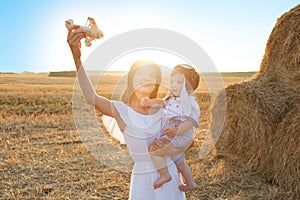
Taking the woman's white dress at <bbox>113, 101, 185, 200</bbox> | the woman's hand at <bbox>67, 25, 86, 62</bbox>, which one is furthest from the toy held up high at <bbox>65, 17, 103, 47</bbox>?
the woman's white dress at <bbox>113, 101, 185, 200</bbox>

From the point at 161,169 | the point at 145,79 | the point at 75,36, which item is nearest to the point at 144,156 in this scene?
the point at 161,169

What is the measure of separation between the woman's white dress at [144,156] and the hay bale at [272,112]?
83.9 inches

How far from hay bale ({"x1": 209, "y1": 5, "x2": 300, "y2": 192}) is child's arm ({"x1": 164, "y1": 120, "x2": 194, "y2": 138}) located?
2.24 m

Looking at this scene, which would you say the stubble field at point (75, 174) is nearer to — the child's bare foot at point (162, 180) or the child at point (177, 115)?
the child at point (177, 115)

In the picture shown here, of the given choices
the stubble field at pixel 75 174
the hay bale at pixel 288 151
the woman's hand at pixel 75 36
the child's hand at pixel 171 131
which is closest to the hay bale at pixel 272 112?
the hay bale at pixel 288 151

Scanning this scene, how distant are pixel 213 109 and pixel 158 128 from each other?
335 cm

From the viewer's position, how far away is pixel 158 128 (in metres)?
2.00

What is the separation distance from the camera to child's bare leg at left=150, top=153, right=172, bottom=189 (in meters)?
1.99

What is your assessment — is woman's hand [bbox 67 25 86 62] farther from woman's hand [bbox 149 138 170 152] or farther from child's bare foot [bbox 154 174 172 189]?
child's bare foot [bbox 154 174 172 189]

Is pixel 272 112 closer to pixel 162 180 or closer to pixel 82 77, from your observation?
pixel 162 180

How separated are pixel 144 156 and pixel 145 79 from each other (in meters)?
0.45

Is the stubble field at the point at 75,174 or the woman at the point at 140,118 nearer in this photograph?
the woman at the point at 140,118

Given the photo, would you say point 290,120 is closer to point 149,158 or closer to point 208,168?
point 208,168

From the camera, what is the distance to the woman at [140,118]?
6.50ft
